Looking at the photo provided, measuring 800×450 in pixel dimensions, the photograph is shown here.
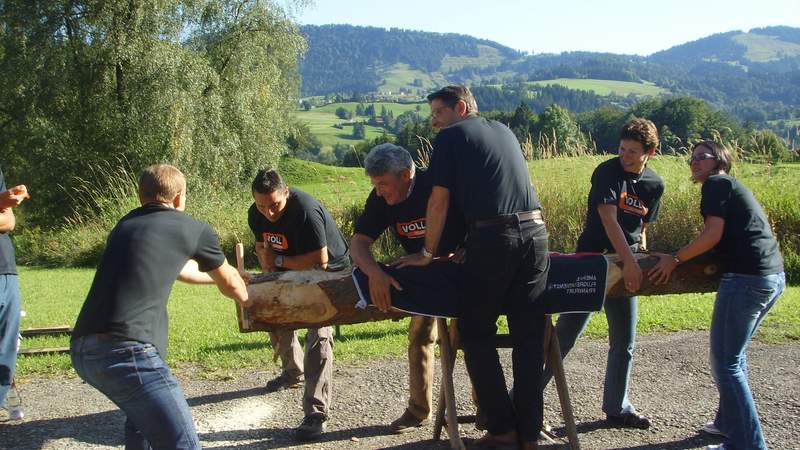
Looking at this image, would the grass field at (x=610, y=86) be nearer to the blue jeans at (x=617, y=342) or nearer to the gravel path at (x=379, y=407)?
the gravel path at (x=379, y=407)

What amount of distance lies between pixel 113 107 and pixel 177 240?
2149 centimetres

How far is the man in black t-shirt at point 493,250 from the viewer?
3965 mm

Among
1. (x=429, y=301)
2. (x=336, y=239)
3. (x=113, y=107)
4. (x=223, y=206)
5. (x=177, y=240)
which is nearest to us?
(x=177, y=240)

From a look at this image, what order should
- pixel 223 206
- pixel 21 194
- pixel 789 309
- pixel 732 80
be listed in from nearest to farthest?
pixel 21 194
pixel 789 309
pixel 223 206
pixel 732 80

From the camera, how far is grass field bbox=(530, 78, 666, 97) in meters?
144

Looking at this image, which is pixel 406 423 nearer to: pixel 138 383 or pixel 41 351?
pixel 138 383

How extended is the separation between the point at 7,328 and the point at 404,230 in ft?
8.61

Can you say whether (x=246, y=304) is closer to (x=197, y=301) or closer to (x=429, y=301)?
(x=429, y=301)

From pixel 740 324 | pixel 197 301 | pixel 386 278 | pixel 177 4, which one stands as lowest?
pixel 197 301

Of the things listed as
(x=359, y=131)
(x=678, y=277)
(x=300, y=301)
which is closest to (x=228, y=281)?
(x=300, y=301)

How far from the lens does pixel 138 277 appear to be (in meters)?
3.28

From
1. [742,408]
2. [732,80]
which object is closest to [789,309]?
[742,408]

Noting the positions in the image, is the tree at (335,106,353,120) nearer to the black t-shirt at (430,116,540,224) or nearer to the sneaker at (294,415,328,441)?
the sneaker at (294,415,328,441)

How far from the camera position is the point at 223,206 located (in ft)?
62.2
